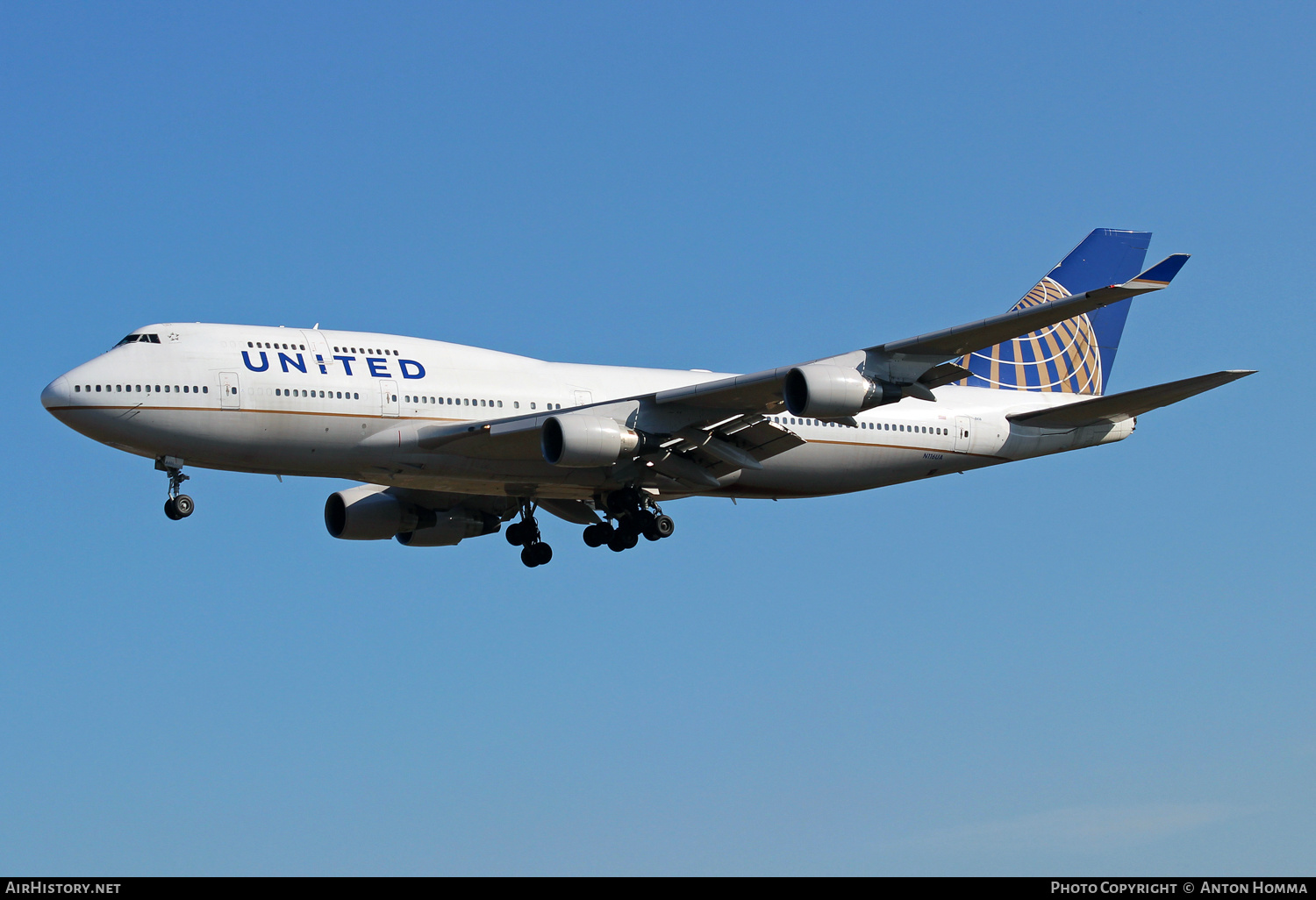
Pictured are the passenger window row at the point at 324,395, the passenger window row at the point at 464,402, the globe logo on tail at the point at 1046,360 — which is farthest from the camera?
the globe logo on tail at the point at 1046,360

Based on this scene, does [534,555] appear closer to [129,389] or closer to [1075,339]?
[129,389]

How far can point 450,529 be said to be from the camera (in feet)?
135

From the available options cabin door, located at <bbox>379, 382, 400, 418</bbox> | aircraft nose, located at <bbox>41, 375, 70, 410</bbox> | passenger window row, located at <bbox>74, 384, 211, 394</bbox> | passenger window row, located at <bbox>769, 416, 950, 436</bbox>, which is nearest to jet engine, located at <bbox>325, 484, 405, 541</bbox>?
cabin door, located at <bbox>379, 382, 400, 418</bbox>

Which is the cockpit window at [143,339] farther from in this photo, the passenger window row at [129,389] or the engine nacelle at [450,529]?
the engine nacelle at [450,529]

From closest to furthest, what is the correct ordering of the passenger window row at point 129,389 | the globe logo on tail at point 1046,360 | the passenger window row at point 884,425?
1. the passenger window row at point 129,389
2. the passenger window row at point 884,425
3. the globe logo on tail at point 1046,360

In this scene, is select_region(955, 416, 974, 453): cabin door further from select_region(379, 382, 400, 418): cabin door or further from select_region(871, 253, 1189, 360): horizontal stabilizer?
select_region(379, 382, 400, 418): cabin door

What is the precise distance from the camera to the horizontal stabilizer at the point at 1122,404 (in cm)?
3381

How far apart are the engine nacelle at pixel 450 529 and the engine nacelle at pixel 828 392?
38.7ft

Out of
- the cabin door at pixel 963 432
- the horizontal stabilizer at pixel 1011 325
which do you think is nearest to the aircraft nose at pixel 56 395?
the horizontal stabilizer at pixel 1011 325

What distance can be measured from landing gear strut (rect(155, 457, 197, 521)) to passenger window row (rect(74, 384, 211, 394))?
1.53 m

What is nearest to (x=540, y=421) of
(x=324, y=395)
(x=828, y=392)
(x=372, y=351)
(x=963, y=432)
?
(x=372, y=351)

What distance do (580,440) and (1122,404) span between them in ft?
46.7
